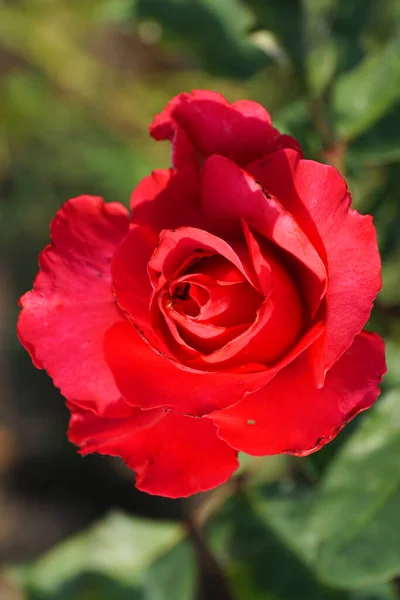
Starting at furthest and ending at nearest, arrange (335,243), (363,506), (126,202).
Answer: (126,202)
(363,506)
(335,243)

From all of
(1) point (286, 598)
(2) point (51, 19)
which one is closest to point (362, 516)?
(1) point (286, 598)

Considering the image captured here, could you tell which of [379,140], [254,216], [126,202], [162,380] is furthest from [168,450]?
[126,202]

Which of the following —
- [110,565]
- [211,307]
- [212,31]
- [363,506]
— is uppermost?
[212,31]

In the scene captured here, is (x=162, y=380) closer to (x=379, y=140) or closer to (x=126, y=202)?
(x=379, y=140)

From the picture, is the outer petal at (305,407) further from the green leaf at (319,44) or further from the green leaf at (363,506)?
the green leaf at (319,44)

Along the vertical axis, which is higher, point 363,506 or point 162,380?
point 162,380

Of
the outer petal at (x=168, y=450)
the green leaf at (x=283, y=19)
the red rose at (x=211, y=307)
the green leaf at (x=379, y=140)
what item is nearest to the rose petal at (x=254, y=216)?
the red rose at (x=211, y=307)

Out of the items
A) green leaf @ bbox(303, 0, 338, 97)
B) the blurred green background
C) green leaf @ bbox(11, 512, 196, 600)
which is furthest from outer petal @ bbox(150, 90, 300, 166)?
green leaf @ bbox(11, 512, 196, 600)

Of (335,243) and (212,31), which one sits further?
(212,31)
